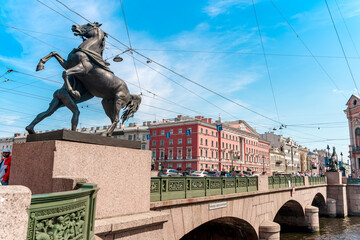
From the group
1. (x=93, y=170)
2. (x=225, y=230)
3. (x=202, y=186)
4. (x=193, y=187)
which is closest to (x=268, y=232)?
(x=225, y=230)

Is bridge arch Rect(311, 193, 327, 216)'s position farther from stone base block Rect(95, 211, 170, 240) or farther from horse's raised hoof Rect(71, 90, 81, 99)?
horse's raised hoof Rect(71, 90, 81, 99)

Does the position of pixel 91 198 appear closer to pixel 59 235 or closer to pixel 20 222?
pixel 59 235

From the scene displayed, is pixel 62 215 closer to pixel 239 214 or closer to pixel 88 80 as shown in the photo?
pixel 88 80

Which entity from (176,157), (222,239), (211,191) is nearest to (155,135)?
(176,157)

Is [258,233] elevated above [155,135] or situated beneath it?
situated beneath

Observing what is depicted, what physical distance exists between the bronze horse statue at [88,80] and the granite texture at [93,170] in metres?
0.76

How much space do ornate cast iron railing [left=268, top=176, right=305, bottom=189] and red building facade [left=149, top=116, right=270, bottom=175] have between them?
32.3 meters

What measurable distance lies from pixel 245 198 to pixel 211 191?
3.15 m

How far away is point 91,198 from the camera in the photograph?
118 inches

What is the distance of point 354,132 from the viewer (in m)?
52.8

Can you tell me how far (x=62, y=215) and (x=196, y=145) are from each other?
55.0 m

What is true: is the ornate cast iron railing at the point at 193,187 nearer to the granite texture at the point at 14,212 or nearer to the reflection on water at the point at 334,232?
the granite texture at the point at 14,212

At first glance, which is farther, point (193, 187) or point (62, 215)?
point (193, 187)

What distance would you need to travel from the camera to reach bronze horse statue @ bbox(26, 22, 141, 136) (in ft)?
17.6
